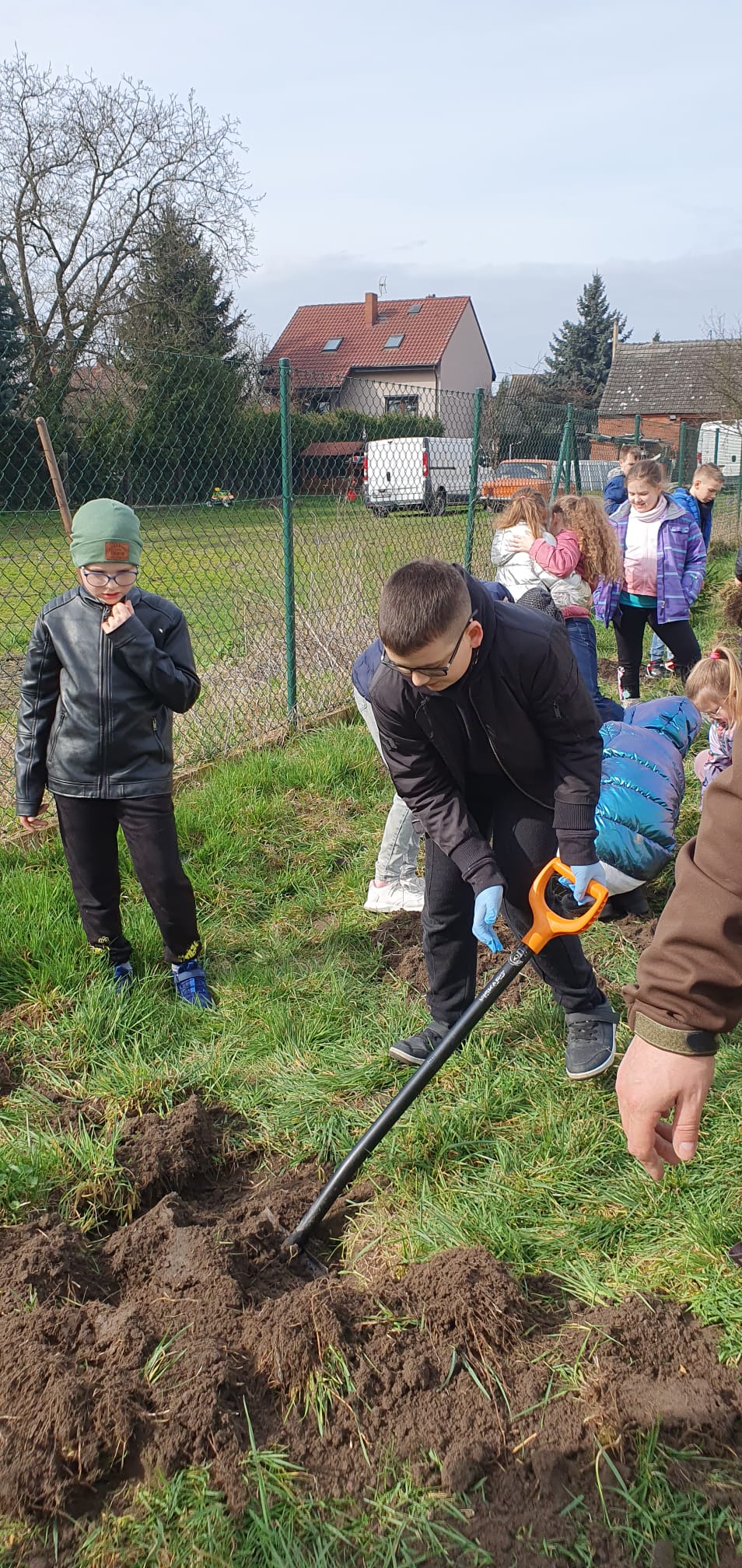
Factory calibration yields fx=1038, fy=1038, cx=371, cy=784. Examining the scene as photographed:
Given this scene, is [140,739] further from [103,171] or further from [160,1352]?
[103,171]

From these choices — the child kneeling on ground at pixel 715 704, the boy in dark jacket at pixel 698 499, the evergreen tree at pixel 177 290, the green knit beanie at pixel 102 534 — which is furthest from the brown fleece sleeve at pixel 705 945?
the evergreen tree at pixel 177 290

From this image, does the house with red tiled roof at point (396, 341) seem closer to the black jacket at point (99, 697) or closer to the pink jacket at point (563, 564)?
the pink jacket at point (563, 564)

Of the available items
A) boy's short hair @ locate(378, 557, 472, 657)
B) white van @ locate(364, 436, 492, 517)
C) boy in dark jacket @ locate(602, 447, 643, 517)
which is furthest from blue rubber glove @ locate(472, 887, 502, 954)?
boy in dark jacket @ locate(602, 447, 643, 517)

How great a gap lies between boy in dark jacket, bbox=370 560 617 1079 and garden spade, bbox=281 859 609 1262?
166mm

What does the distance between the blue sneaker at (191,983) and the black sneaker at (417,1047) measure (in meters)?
0.71

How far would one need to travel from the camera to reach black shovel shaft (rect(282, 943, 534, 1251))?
238 cm

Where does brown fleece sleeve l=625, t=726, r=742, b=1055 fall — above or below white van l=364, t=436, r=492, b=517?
below

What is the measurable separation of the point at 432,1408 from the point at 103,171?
107 feet

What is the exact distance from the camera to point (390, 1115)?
7.86 feet

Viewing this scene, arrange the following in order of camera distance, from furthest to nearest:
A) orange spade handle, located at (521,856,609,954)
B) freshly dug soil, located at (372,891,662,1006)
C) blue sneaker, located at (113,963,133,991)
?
1. freshly dug soil, located at (372,891,662,1006)
2. blue sneaker, located at (113,963,133,991)
3. orange spade handle, located at (521,856,609,954)

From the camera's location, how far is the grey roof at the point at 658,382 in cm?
3750

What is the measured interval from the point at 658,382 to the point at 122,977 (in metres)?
40.2

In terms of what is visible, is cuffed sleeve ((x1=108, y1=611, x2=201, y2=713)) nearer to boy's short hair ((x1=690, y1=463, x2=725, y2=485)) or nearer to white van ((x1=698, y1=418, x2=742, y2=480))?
boy's short hair ((x1=690, y1=463, x2=725, y2=485))

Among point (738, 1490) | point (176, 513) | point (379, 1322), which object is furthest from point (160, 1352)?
point (176, 513)
